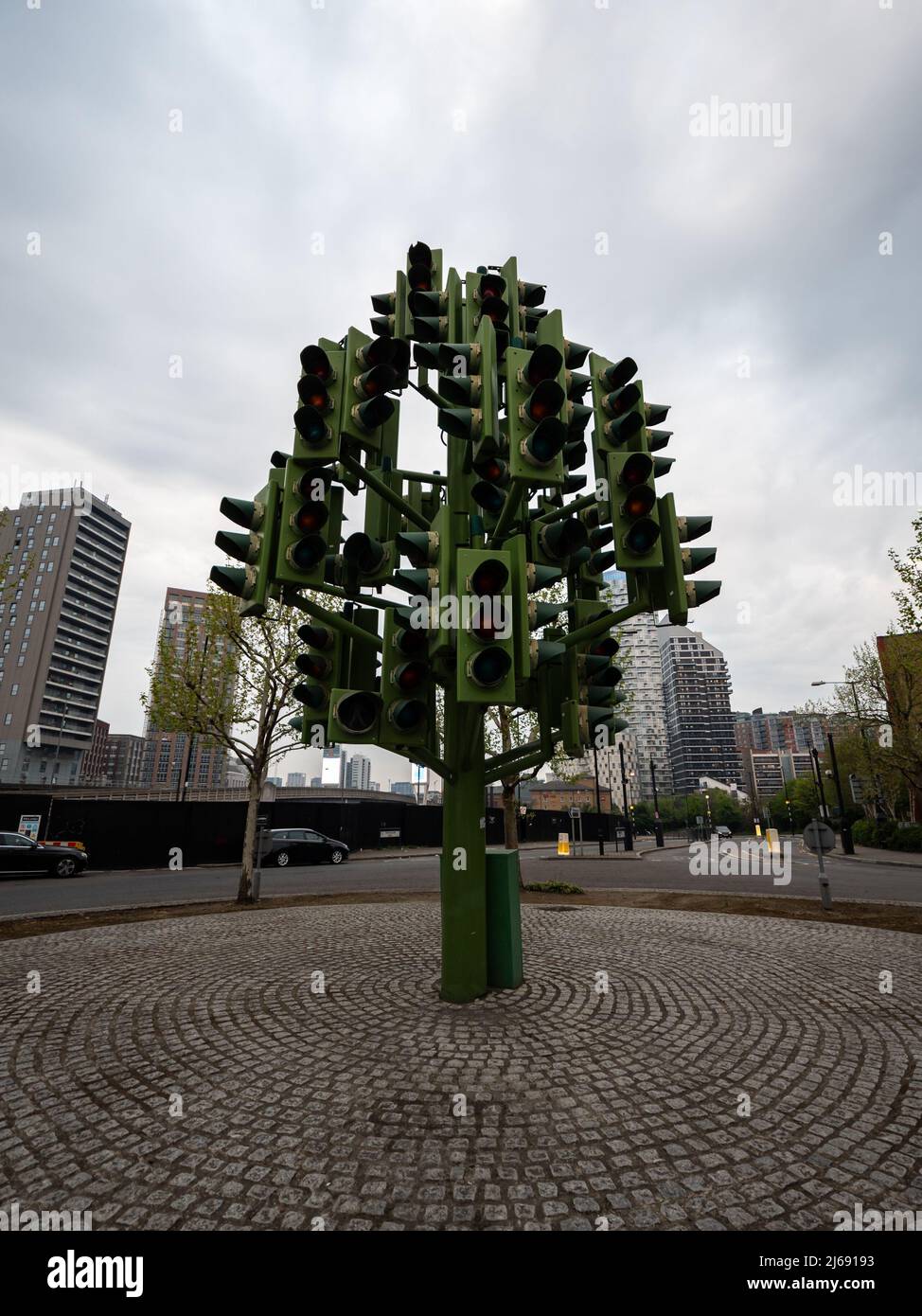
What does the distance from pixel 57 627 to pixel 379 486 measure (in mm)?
135455

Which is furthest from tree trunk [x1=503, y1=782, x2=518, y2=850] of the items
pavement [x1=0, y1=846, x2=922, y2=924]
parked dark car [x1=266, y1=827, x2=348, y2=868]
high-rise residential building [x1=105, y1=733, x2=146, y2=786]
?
high-rise residential building [x1=105, y1=733, x2=146, y2=786]

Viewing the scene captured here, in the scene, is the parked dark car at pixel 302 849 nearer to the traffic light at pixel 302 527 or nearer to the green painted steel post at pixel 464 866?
the green painted steel post at pixel 464 866

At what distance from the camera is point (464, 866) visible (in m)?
5.84

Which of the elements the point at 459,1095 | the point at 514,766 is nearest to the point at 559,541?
the point at 514,766

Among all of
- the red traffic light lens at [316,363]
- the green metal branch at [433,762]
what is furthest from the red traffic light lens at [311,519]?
the green metal branch at [433,762]

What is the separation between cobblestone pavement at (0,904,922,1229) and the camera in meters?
2.87

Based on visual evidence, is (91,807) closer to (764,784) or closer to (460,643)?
(460,643)

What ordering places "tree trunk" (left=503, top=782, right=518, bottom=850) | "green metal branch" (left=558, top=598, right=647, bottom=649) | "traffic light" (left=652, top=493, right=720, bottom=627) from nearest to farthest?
1. "traffic light" (left=652, top=493, right=720, bottom=627)
2. "green metal branch" (left=558, top=598, right=647, bottom=649)
3. "tree trunk" (left=503, top=782, right=518, bottom=850)

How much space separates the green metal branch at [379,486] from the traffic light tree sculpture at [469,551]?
0.10 feet

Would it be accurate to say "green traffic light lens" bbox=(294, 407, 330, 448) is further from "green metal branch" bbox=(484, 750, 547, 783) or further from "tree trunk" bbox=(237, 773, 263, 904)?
"tree trunk" bbox=(237, 773, 263, 904)

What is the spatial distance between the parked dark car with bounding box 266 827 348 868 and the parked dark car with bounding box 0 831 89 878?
23.0 feet

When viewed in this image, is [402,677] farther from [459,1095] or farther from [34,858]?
[34,858]

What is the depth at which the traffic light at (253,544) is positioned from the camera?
13.7ft

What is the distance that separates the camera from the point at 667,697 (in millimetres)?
180875
